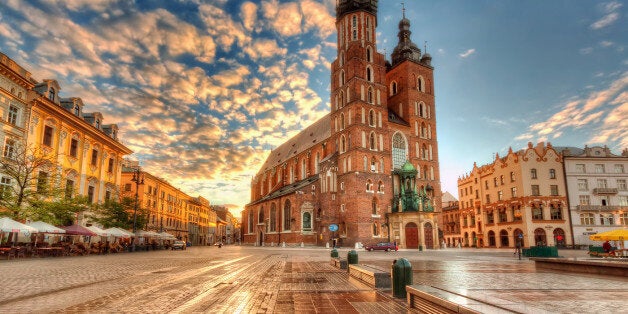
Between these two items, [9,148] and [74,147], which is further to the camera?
[74,147]

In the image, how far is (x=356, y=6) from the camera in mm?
54219

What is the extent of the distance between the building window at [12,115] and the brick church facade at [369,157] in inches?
1249

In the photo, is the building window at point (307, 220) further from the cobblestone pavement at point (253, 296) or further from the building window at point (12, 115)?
the cobblestone pavement at point (253, 296)

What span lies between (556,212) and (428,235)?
2099 cm

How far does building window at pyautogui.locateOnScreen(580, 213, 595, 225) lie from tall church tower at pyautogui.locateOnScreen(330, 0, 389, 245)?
28032 mm

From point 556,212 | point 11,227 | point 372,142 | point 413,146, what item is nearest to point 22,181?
point 11,227

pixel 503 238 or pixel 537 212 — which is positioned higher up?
pixel 537 212

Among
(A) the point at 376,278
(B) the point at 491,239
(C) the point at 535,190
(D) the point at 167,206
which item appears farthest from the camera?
(D) the point at 167,206

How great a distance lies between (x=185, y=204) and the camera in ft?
270

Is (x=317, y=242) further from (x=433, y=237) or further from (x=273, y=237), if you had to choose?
(x=433, y=237)

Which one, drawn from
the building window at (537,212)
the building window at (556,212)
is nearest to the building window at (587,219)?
the building window at (556,212)

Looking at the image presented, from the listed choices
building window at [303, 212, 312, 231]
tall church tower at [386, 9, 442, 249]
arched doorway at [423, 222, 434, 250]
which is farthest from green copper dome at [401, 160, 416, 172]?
building window at [303, 212, 312, 231]

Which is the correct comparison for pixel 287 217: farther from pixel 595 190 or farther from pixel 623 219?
pixel 623 219

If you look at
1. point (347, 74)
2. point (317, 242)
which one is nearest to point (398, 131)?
point (347, 74)
